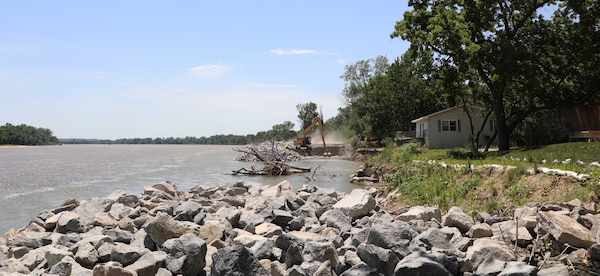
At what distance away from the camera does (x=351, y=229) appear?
8914 millimetres

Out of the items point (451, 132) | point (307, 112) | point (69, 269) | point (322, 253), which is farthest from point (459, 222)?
point (307, 112)

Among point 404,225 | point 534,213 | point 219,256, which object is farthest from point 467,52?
point 219,256

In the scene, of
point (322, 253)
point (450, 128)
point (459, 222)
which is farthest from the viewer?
point (450, 128)

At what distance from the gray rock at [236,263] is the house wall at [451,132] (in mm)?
32070

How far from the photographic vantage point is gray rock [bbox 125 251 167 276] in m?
6.71

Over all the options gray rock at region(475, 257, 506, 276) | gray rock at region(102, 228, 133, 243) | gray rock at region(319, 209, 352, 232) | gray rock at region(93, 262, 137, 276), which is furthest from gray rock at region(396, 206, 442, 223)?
gray rock at region(93, 262, 137, 276)

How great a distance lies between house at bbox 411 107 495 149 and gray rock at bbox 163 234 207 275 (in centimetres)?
3181

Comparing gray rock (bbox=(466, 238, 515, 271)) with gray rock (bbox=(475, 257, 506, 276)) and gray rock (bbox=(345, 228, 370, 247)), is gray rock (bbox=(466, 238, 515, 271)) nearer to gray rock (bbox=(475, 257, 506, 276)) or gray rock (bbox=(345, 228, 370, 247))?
gray rock (bbox=(475, 257, 506, 276))

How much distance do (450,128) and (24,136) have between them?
13433 centimetres

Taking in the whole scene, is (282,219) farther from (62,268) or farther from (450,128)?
(450,128)

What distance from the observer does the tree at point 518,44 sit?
23.3 meters

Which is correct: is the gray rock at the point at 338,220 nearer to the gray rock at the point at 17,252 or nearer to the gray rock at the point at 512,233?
the gray rock at the point at 512,233

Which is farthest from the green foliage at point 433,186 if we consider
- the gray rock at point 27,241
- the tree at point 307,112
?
the tree at point 307,112

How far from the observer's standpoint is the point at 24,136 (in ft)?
456
